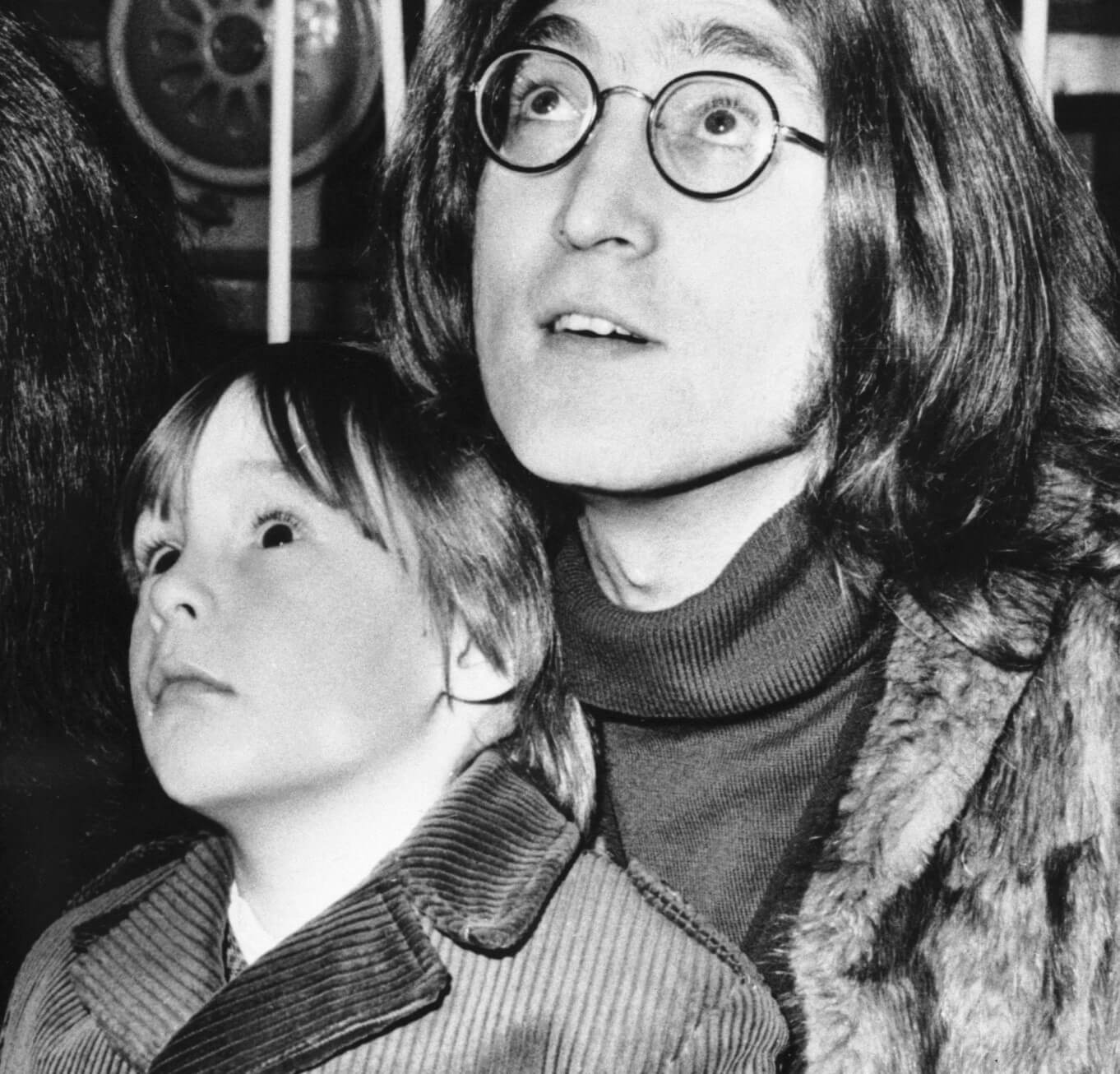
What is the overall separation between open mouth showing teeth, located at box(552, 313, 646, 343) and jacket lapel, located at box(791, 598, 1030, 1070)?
16.5 inches

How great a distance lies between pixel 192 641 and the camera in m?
1.54

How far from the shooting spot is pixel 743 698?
1.70m

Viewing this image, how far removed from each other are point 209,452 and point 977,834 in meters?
0.80

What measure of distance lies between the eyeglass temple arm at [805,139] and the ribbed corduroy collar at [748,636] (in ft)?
1.19

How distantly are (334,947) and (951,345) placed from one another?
2.80 feet

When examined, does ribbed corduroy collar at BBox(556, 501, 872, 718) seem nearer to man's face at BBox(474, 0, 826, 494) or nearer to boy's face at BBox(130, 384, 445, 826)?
man's face at BBox(474, 0, 826, 494)

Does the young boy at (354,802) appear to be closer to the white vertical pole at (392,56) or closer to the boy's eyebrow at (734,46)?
the boy's eyebrow at (734,46)

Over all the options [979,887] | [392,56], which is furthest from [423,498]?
[392,56]

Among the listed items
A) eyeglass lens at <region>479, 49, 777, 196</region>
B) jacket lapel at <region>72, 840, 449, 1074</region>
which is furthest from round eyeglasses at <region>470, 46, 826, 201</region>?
jacket lapel at <region>72, 840, 449, 1074</region>

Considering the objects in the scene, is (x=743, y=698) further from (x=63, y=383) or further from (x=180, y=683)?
(x=63, y=383)

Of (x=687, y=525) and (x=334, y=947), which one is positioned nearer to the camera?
(x=334, y=947)

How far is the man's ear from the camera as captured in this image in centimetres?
165

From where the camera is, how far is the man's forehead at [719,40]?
165 cm

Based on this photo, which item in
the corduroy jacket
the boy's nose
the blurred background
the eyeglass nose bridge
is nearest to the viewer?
the corduroy jacket
